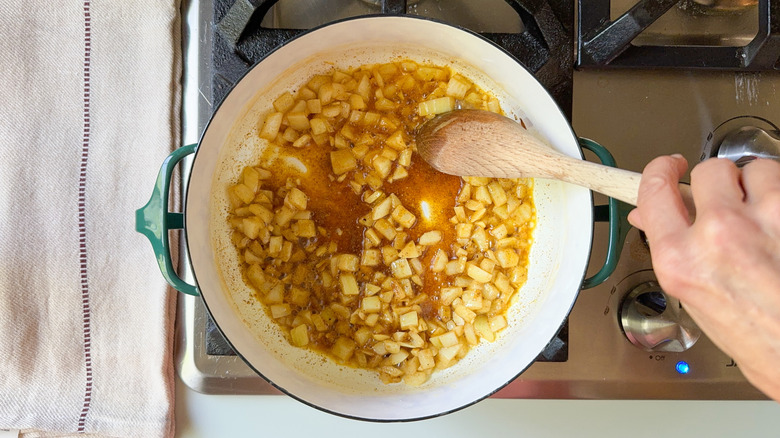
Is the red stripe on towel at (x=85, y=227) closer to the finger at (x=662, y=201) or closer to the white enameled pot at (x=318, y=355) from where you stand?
the white enameled pot at (x=318, y=355)

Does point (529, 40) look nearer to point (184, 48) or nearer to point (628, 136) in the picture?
point (628, 136)

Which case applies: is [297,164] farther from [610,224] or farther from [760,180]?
[760,180]

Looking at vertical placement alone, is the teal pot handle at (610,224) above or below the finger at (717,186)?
below

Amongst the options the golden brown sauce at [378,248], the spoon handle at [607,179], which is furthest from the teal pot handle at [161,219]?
the spoon handle at [607,179]

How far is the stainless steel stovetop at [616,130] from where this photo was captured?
103 cm

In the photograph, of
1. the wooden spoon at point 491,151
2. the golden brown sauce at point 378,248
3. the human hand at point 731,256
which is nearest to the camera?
the human hand at point 731,256

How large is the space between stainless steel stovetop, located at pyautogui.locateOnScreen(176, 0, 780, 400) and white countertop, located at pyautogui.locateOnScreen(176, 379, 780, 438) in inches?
2.0

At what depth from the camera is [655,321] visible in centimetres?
96

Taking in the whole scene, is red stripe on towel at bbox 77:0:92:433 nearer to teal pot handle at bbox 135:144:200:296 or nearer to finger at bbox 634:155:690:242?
teal pot handle at bbox 135:144:200:296

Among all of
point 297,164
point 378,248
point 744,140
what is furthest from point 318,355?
point 744,140

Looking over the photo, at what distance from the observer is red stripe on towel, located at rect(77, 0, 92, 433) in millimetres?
1007

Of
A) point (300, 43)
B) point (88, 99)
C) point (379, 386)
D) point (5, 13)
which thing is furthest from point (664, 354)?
point (5, 13)

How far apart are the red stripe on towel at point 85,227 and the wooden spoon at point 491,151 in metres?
0.60

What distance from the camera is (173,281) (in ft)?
2.76
